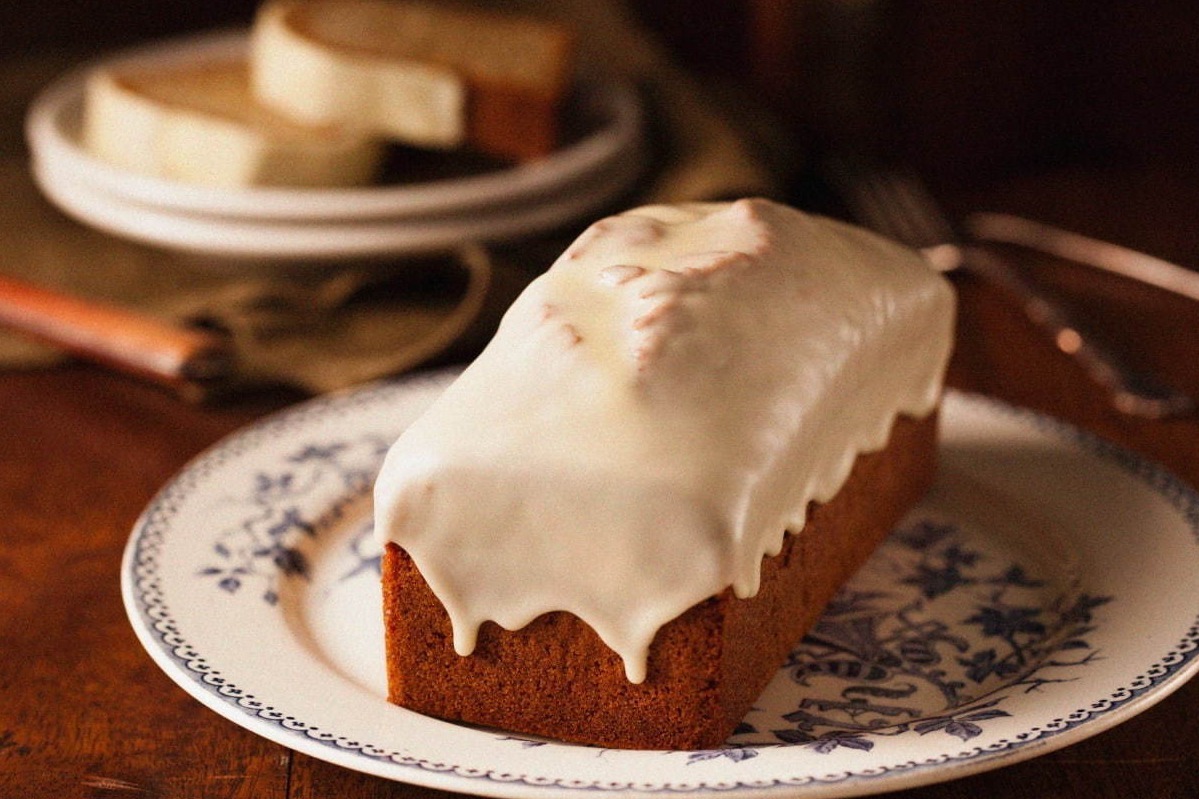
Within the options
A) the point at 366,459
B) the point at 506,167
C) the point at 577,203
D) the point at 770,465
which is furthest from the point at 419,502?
the point at 506,167

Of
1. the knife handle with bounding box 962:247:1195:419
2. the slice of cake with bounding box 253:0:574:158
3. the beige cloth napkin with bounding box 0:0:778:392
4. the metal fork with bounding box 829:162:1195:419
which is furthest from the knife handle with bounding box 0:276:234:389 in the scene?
the knife handle with bounding box 962:247:1195:419

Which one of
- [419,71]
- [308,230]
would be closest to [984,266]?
[419,71]

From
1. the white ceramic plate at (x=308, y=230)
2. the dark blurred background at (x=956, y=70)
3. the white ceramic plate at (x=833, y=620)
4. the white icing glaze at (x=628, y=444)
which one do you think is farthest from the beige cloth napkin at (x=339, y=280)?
the white icing glaze at (x=628, y=444)

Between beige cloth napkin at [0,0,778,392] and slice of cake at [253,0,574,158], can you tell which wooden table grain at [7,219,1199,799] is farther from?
slice of cake at [253,0,574,158]

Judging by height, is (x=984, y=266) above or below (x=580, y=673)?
below

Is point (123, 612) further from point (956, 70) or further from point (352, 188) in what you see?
point (956, 70)

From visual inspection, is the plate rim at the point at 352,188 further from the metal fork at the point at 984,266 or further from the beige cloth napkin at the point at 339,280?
the metal fork at the point at 984,266
